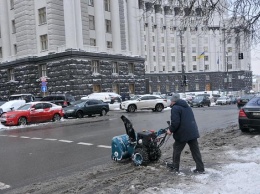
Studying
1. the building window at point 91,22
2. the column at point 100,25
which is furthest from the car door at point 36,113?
the building window at point 91,22

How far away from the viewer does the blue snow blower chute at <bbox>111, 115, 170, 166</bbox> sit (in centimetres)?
749

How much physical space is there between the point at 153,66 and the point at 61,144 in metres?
78.7

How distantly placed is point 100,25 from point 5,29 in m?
14.2

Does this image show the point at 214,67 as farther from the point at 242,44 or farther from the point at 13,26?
the point at 242,44

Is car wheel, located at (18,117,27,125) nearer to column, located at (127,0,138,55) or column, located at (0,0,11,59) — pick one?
column, located at (0,0,11,59)

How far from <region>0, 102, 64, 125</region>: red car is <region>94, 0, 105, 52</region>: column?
22.3 metres

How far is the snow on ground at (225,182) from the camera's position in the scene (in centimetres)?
535

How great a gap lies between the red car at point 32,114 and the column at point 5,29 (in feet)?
92.0

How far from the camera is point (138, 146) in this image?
7660 mm

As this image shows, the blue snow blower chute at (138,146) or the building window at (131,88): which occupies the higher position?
Answer: the building window at (131,88)

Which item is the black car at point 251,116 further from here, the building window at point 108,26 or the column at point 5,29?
the column at point 5,29

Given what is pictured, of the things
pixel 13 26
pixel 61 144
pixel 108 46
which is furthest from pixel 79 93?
pixel 61 144

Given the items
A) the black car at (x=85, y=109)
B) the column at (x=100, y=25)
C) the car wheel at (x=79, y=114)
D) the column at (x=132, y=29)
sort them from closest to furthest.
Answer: the black car at (x=85, y=109)
the car wheel at (x=79, y=114)
the column at (x=100, y=25)
the column at (x=132, y=29)

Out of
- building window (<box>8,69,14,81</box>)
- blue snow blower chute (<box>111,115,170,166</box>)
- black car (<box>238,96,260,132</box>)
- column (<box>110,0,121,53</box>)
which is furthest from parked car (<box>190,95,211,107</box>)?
blue snow blower chute (<box>111,115,170,166</box>)
